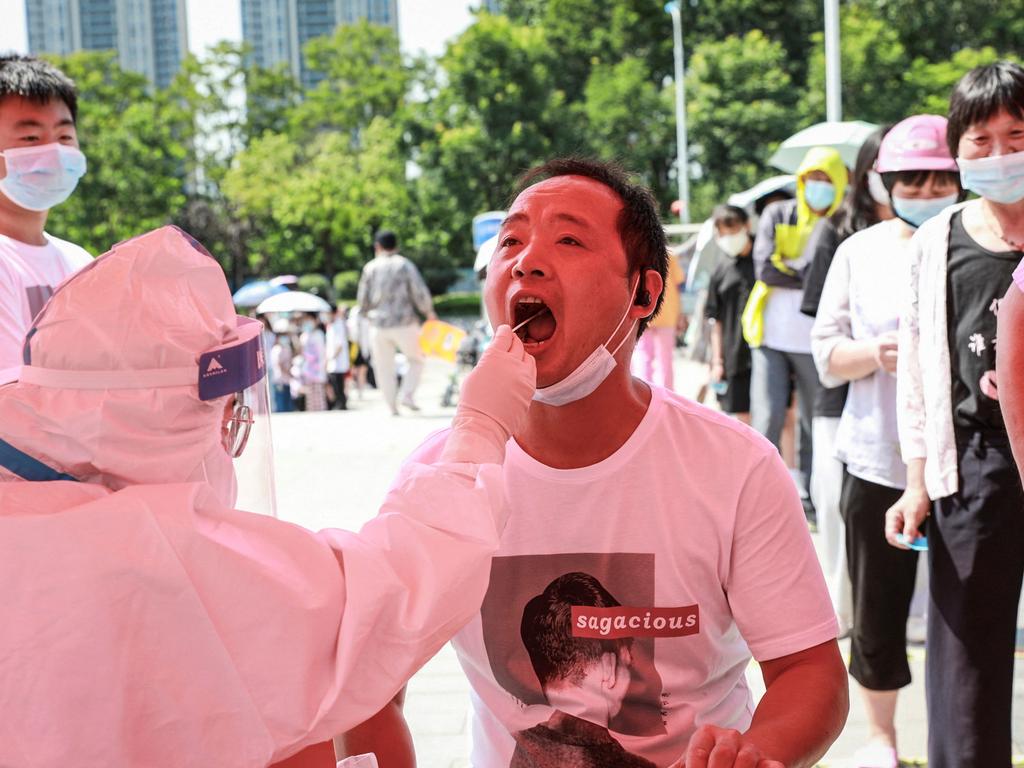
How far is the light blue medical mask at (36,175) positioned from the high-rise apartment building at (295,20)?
11627cm

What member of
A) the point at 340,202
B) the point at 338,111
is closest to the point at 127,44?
the point at 338,111

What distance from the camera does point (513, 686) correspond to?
2.31m

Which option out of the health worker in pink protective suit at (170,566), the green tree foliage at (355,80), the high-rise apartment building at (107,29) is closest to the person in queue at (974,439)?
the health worker in pink protective suit at (170,566)

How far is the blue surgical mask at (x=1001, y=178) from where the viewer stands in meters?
3.00

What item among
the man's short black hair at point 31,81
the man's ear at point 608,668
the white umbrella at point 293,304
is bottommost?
the man's ear at point 608,668

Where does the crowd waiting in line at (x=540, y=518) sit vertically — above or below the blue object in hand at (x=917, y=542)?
above

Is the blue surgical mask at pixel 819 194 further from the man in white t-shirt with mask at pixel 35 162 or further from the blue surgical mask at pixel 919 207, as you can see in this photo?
the man in white t-shirt with mask at pixel 35 162

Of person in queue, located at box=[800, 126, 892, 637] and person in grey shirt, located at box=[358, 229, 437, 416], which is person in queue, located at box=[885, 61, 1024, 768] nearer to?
person in queue, located at box=[800, 126, 892, 637]

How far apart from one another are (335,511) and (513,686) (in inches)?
228

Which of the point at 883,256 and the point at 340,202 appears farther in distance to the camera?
the point at 340,202

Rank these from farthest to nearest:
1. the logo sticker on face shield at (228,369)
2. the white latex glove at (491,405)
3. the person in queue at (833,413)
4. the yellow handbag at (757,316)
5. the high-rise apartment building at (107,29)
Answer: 1. the high-rise apartment building at (107,29)
2. the yellow handbag at (757,316)
3. the person in queue at (833,413)
4. the white latex glove at (491,405)
5. the logo sticker on face shield at (228,369)

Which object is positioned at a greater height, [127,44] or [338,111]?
[127,44]

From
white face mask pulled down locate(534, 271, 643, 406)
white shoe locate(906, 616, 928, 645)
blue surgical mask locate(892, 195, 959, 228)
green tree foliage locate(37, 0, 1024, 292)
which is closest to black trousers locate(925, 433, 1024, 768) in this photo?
blue surgical mask locate(892, 195, 959, 228)

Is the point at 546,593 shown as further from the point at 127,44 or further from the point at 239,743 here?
the point at 127,44
